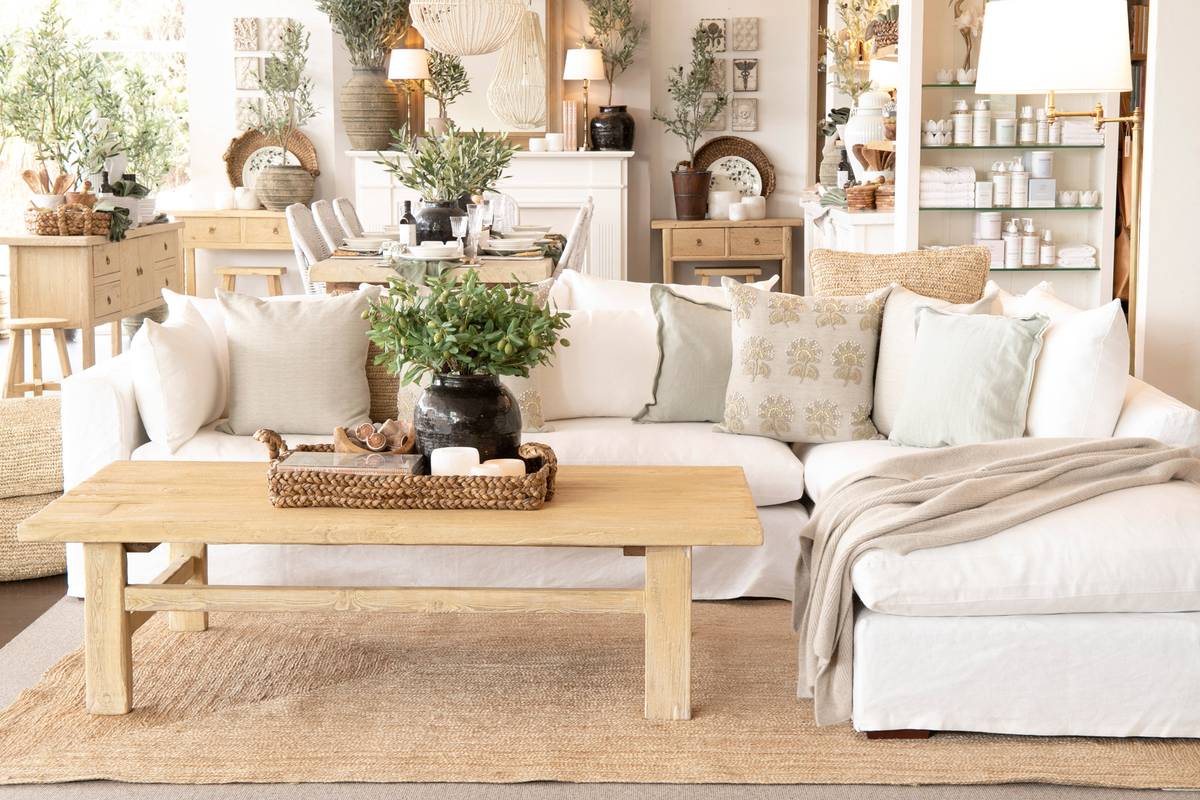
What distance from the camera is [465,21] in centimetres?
766

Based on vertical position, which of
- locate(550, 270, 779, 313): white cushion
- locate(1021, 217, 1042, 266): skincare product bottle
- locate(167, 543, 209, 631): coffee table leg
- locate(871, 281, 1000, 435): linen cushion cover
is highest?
locate(1021, 217, 1042, 266): skincare product bottle

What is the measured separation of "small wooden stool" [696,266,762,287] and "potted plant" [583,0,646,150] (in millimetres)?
1008

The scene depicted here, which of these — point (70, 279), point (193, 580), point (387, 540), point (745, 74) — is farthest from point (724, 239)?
point (387, 540)

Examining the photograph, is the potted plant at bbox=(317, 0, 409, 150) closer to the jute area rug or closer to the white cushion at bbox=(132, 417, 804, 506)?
the white cushion at bbox=(132, 417, 804, 506)

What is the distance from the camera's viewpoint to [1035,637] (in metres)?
3.09

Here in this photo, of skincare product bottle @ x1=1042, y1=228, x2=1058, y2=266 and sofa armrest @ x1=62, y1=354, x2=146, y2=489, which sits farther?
skincare product bottle @ x1=1042, y1=228, x2=1058, y2=266

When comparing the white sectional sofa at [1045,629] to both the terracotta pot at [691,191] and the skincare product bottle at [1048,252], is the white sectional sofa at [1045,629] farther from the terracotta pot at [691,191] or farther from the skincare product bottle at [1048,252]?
the terracotta pot at [691,191]

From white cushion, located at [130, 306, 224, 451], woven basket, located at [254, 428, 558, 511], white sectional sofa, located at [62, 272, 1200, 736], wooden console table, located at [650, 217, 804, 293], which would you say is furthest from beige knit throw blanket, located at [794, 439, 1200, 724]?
wooden console table, located at [650, 217, 804, 293]

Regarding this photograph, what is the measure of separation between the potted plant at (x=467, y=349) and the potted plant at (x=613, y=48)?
6.52 m

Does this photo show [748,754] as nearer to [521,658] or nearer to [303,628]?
[521,658]

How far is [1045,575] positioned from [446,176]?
403 cm

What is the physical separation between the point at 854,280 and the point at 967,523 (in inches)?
61.2

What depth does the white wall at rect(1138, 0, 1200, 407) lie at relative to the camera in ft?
15.7

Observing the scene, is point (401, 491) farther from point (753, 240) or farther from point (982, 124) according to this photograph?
point (753, 240)
